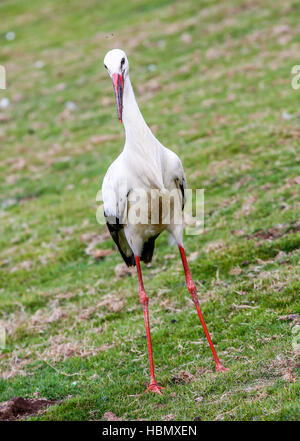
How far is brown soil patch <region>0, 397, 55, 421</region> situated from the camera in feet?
20.0

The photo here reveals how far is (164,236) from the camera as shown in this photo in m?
10.3

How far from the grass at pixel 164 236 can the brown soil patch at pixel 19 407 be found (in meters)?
0.23

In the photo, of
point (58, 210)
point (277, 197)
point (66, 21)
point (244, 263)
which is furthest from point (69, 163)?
point (66, 21)

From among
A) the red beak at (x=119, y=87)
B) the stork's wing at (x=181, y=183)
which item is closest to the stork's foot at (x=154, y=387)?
the stork's wing at (x=181, y=183)

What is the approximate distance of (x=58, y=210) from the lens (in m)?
12.5

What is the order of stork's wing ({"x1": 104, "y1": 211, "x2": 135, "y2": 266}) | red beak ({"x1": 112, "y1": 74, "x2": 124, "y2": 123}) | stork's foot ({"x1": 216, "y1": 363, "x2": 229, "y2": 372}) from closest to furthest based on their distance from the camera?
1. red beak ({"x1": 112, "y1": 74, "x2": 124, "y2": 123})
2. stork's foot ({"x1": 216, "y1": 363, "x2": 229, "y2": 372})
3. stork's wing ({"x1": 104, "y1": 211, "x2": 135, "y2": 266})

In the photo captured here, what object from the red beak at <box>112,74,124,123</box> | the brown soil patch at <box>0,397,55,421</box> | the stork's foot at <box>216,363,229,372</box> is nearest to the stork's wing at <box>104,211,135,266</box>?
the red beak at <box>112,74,124,123</box>

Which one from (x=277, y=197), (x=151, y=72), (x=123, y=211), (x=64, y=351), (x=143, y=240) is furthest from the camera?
(x=151, y=72)

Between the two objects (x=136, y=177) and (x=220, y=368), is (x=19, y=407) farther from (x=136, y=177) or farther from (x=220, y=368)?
(x=136, y=177)

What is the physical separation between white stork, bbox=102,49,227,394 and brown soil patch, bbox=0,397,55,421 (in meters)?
1.20

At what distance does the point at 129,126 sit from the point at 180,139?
26.5 feet

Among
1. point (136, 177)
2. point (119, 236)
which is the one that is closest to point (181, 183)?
point (136, 177)

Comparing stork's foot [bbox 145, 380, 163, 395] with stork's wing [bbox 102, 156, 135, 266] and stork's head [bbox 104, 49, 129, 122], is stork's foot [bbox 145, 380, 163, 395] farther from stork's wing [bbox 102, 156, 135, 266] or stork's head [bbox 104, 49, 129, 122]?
stork's head [bbox 104, 49, 129, 122]

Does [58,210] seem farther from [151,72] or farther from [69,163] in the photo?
[151,72]
